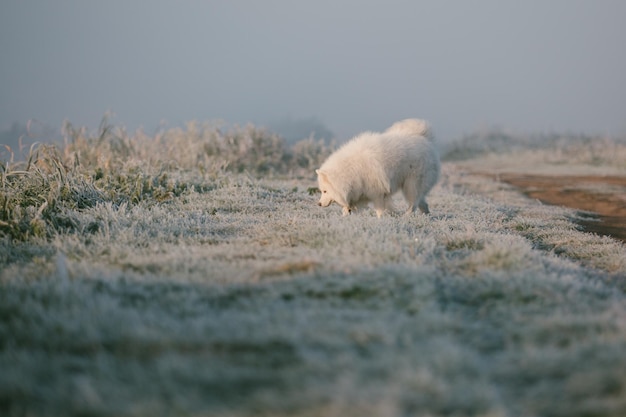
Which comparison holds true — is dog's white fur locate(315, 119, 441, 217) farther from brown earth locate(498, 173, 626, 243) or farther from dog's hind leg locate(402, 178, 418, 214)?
brown earth locate(498, 173, 626, 243)

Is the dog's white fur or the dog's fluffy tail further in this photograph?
the dog's fluffy tail

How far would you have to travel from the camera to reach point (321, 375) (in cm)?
256

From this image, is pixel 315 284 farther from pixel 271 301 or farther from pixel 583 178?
pixel 583 178

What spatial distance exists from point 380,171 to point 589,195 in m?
8.53

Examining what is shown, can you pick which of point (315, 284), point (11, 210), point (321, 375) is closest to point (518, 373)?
point (321, 375)

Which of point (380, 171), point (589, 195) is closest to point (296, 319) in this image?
point (380, 171)

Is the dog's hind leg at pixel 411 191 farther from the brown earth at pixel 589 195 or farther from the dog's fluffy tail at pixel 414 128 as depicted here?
the brown earth at pixel 589 195

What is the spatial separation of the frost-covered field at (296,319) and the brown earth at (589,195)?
122 inches

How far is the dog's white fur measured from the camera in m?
7.42

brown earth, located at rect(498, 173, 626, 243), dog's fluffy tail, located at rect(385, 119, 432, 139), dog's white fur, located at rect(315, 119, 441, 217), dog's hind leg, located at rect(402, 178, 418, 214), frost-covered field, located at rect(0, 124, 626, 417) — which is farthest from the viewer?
brown earth, located at rect(498, 173, 626, 243)

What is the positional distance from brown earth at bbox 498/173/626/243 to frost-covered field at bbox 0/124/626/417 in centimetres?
310

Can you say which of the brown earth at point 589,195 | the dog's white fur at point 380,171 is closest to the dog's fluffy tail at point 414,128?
the dog's white fur at point 380,171

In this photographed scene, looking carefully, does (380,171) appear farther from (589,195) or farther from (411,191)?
(589,195)

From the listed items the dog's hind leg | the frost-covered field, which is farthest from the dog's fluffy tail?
the frost-covered field
